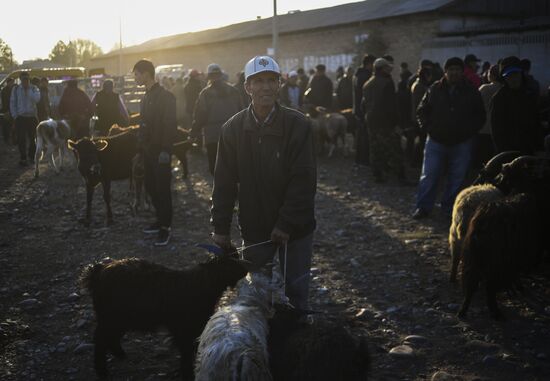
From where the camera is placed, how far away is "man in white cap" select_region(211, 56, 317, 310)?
3.56 metres

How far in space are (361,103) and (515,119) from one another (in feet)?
16.8

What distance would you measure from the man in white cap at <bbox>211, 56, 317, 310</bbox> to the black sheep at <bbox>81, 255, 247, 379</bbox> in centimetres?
44

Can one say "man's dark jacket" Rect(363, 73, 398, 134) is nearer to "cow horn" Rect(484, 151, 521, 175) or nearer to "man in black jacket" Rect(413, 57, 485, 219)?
"man in black jacket" Rect(413, 57, 485, 219)

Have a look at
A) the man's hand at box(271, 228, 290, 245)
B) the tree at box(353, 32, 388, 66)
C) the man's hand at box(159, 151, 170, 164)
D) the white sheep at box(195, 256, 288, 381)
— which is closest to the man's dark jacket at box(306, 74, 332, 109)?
the man's hand at box(159, 151, 170, 164)

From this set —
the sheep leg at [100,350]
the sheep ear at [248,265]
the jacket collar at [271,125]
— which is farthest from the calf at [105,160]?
the jacket collar at [271,125]

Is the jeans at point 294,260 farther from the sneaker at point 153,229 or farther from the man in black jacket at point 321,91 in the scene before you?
the man in black jacket at point 321,91

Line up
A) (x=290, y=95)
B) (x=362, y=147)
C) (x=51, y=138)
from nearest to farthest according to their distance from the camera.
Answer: (x=362, y=147) < (x=51, y=138) < (x=290, y=95)

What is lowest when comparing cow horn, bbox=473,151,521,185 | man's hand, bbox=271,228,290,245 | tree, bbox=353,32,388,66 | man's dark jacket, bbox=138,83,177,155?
man's hand, bbox=271,228,290,245

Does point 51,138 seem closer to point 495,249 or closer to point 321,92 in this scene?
point 321,92

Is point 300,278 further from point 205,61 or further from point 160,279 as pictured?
point 205,61

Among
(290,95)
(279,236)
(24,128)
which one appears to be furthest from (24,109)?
(279,236)

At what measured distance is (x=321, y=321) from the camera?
3139 mm

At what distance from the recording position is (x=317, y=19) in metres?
34.2

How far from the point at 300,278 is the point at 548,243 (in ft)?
11.4
